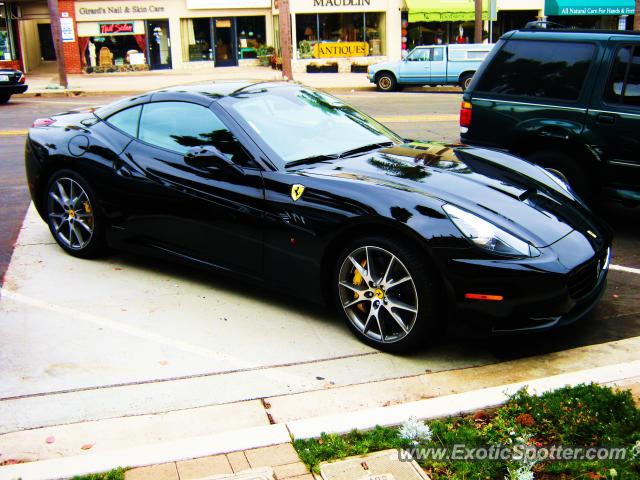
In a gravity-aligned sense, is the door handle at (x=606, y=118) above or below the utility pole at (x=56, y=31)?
below

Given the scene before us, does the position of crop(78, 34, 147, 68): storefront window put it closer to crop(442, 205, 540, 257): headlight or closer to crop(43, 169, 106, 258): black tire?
crop(43, 169, 106, 258): black tire

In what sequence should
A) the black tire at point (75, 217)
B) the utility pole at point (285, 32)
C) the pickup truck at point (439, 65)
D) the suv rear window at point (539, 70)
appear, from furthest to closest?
the utility pole at point (285, 32) → the pickup truck at point (439, 65) → the suv rear window at point (539, 70) → the black tire at point (75, 217)

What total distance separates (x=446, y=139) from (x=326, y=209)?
8.35m

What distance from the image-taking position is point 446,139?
1260 centimetres

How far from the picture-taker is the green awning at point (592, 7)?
34.1m

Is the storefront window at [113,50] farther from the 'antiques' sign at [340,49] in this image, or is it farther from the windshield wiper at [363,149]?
the windshield wiper at [363,149]

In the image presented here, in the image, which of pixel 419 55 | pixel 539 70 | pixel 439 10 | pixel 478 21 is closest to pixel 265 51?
pixel 439 10

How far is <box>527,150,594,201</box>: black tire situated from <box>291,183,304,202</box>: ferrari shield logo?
121 inches

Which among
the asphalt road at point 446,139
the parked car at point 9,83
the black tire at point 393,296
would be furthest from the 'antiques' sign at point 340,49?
the black tire at point 393,296

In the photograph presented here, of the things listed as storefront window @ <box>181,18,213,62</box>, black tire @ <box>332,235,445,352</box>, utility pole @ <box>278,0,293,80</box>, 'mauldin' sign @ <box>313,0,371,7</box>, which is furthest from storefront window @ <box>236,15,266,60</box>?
black tire @ <box>332,235,445,352</box>

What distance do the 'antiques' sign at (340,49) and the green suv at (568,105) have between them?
90.7ft

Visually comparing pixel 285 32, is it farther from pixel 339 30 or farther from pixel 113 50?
pixel 113 50

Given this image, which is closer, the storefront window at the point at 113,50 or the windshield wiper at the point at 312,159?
the windshield wiper at the point at 312,159

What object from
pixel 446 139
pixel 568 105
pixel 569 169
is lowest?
pixel 446 139
